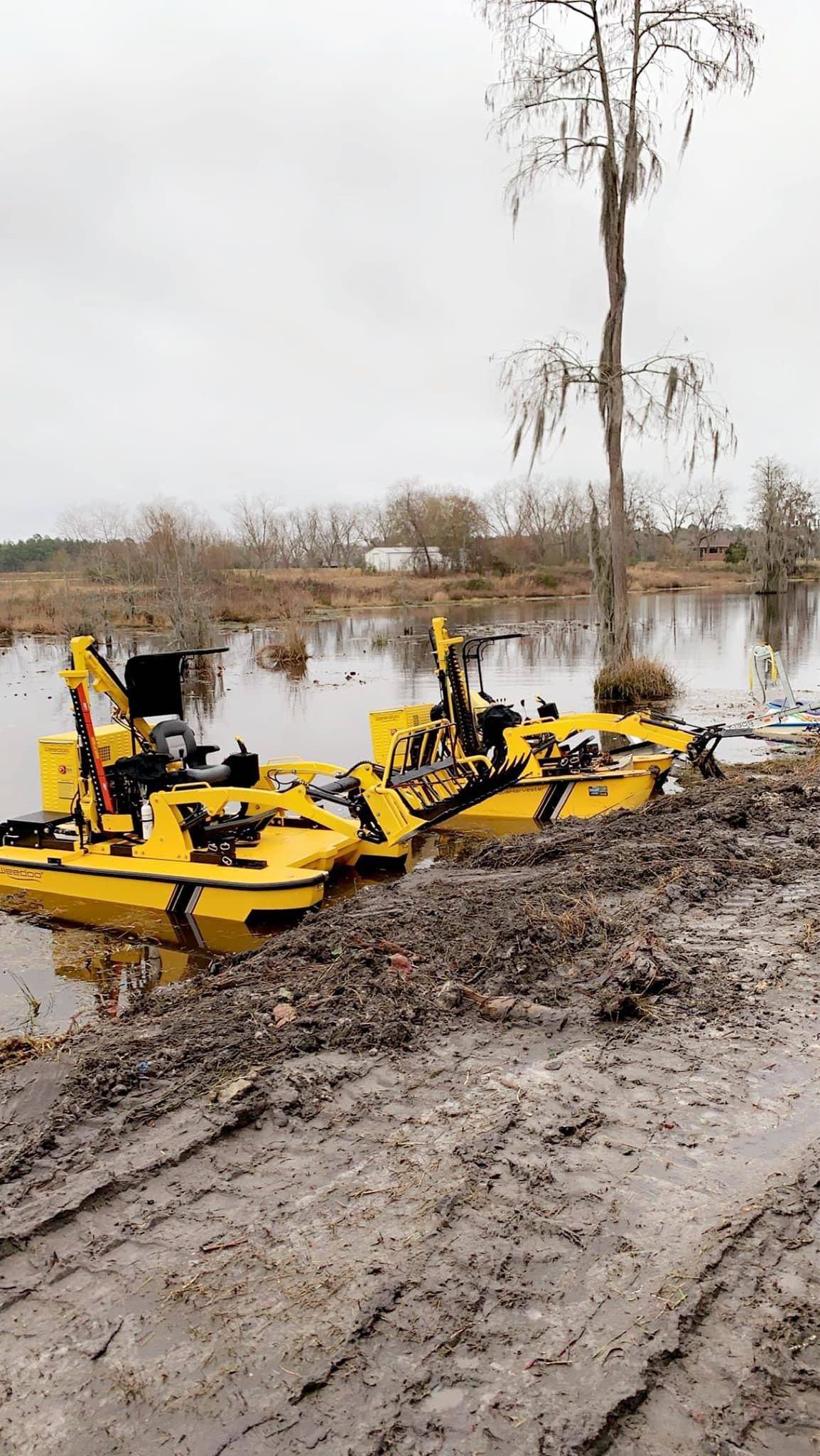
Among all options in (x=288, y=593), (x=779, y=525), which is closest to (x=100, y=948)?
(x=288, y=593)

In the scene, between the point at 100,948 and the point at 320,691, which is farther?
the point at 320,691

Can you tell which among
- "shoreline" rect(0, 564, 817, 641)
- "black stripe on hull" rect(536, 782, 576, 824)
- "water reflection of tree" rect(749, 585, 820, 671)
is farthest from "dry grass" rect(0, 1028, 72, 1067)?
"shoreline" rect(0, 564, 817, 641)

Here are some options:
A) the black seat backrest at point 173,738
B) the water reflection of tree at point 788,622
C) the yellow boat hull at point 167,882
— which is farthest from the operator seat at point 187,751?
the water reflection of tree at point 788,622

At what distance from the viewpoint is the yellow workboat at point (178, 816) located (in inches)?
325

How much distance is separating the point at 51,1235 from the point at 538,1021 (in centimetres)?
229

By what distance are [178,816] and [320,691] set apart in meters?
15.8

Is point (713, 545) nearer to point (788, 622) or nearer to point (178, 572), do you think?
point (788, 622)

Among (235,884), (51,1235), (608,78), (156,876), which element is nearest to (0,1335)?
(51,1235)

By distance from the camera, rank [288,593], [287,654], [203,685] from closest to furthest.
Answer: [203,685]
[287,654]
[288,593]

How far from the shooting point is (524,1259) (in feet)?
8.86

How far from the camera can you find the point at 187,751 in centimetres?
932

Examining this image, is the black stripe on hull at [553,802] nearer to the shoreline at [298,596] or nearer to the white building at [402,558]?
the shoreline at [298,596]

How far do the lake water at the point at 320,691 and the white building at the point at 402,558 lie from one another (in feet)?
106

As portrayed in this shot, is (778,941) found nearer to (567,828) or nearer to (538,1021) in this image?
(538,1021)
